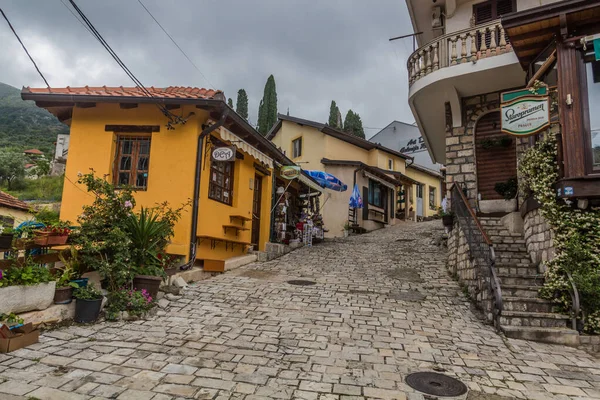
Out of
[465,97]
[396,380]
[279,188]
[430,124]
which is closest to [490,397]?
[396,380]

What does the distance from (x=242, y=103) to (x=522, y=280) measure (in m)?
36.5

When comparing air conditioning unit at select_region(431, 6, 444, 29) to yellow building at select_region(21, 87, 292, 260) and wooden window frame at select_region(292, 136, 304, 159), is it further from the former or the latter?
wooden window frame at select_region(292, 136, 304, 159)

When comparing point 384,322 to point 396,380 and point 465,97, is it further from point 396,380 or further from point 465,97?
point 465,97

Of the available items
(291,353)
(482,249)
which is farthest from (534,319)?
(291,353)

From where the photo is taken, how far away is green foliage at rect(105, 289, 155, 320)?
5648 millimetres

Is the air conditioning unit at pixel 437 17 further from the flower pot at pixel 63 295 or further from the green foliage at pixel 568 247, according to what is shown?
the flower pot at pixel 63 295

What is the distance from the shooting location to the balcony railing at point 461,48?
8969mm

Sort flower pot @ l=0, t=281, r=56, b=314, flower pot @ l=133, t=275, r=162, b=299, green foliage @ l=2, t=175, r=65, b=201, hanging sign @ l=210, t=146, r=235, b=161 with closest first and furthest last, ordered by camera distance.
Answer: flower pot @ l=0, t=281, r=56, b=314 → flower pot @ l=133, t=275, r=162, b=299 → hanging sign @ l=210, t=146, r=235, b=161 → green foliage @ l=2, t=175, r=65, b=201

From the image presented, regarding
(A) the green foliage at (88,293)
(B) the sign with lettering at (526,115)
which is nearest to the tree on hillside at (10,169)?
(A) the green foliage at (88,293)

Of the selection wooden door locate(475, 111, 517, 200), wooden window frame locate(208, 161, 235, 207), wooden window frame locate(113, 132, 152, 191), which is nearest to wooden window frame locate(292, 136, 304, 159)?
wooden window frame locate(208, 161, 235, 207)

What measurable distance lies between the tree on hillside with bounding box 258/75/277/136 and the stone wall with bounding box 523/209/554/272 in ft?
101

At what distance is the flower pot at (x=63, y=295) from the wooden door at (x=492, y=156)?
9.51 meters

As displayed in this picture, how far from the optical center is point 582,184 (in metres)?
5.93

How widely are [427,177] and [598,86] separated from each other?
24.4m
